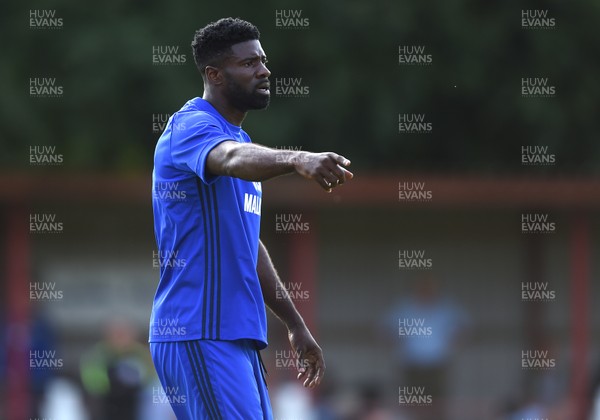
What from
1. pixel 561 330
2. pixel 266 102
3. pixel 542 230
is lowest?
pixel 561 330

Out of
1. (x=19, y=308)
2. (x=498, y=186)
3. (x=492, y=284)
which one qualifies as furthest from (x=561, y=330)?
(x=19, y=308)

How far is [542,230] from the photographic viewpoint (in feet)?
49.1

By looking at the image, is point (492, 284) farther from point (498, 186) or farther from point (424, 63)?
point (424, 63)

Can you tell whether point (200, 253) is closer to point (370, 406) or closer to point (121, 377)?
point (370, 406)

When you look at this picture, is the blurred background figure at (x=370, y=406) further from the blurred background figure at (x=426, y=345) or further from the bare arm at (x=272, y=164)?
the bare arm at (x=272, y=164)

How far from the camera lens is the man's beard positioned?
5.04m

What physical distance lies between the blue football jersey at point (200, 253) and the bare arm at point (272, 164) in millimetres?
225

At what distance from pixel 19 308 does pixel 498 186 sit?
18.1 ft

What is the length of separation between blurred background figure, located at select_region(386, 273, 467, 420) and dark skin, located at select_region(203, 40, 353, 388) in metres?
7.60

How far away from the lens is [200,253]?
4832mm

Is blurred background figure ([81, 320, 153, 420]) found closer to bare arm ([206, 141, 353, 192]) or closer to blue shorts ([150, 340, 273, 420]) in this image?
blue shorts ([150, 340, 273, 420])

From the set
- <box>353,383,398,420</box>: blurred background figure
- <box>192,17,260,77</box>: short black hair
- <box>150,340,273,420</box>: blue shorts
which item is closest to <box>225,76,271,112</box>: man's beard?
<box>192,17,260,77</box>: short black hair

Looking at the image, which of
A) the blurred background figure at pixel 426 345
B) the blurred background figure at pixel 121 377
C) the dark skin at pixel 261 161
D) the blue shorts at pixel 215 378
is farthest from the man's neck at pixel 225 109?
the blurred background figure at pixel 426 345

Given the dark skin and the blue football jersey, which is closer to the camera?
the dark skin
